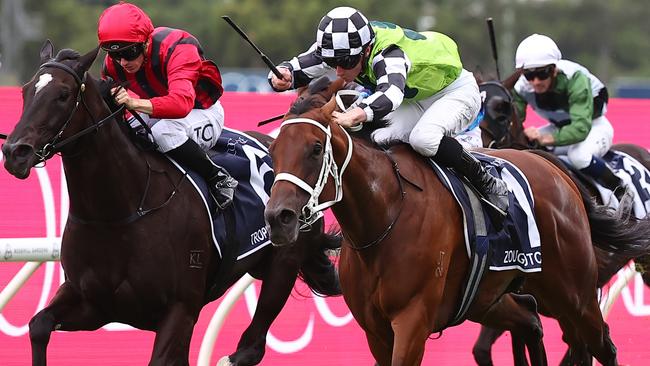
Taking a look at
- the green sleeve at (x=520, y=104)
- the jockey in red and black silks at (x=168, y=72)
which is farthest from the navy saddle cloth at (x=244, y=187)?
the green sleeve at (x=520, y=104)

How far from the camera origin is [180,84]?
5824 mm

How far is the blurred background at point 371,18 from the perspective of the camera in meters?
40.4

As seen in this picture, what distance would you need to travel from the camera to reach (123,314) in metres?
5.72

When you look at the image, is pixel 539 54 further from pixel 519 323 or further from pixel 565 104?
pixel 519 323

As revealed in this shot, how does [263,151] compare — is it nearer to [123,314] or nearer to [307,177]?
[123,314]

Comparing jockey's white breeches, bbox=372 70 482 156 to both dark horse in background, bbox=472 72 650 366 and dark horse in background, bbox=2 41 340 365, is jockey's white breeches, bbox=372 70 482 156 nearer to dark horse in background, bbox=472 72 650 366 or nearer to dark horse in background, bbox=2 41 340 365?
dark horse in background, bbox=2 41 340 365

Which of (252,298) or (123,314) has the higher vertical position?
(123,314)

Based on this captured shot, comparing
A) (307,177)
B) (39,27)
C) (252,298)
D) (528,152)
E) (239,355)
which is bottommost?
(39,27)

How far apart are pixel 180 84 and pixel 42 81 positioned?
741 millimetres

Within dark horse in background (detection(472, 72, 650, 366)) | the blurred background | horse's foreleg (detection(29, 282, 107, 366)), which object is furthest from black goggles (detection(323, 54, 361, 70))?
the blurred background

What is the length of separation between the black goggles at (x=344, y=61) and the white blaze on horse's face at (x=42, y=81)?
3.99ft

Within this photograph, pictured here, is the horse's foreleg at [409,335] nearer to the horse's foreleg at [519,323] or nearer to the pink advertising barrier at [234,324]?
the horse's foreleg at [519,323]

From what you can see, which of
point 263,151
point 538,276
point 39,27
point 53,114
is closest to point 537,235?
point 538,276

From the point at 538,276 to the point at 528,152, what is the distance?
817 mm
